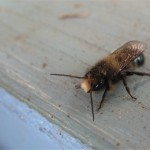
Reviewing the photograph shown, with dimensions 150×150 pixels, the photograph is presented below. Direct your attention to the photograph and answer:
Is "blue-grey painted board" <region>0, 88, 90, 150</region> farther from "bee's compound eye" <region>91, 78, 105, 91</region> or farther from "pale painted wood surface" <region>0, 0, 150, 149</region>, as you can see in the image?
"bee's compound eye" <region>91, 78, 105, 91</region>

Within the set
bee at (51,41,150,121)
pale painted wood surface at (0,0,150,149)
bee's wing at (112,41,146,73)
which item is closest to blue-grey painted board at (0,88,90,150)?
pale painted wood surface at (0,0,150,149)

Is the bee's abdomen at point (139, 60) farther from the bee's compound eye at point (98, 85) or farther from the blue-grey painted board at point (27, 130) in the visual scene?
the blue-grey painted board at point (27, 130)

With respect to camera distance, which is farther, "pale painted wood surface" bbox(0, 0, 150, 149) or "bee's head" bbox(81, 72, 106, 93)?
"bee's head" bbox(81, 72, 106, 93)

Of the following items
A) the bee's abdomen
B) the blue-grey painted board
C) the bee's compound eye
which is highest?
the bee's abdomen

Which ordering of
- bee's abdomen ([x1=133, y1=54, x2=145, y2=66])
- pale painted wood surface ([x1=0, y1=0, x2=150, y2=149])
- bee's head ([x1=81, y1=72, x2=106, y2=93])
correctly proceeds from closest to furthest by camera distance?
1. pale painted wood surface ([x1=0, y1=0, x2=150, y2=149])
2. bee's head ([x1=81, y1=72, x2=106, y2=93])
3. bee's abdomen ([x1=133, y1=54, x2=145, y2=66])

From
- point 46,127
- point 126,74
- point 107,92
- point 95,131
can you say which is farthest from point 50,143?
point 126,74

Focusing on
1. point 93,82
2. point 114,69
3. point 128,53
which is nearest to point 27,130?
point 93,82

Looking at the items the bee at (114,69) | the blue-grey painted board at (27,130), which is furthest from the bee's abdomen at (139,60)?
the blue-grey painted board at (27,130)
